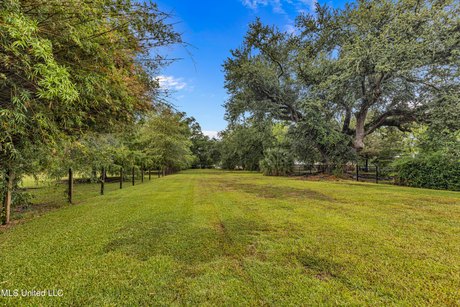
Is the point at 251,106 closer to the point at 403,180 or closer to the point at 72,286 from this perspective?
the point at 403,180

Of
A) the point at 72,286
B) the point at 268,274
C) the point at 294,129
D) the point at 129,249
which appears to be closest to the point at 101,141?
the point at 129,249

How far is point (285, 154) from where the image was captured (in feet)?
60.1

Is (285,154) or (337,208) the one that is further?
(285,154)

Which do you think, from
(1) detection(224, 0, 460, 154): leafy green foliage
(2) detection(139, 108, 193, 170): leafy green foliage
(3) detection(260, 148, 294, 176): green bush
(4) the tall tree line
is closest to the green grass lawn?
(4) the tall tree line

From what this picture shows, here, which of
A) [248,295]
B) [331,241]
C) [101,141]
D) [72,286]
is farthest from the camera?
[101,141]

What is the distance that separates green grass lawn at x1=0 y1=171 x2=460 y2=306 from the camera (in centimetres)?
179

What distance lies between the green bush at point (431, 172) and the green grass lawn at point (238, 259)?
6.78 meters

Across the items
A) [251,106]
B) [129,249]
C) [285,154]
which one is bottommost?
[129,249]

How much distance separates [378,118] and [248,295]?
16.7 metres

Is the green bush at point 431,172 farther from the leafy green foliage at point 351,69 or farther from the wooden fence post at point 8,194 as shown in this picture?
the wooden fence post at point 8,194

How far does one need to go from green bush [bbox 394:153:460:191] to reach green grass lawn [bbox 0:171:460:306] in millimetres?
6776

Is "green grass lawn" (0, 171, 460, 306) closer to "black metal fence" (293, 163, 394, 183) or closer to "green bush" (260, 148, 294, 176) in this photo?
"black metal fence" (293, 163, 394, 183)

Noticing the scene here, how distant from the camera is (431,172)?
941 centimetres

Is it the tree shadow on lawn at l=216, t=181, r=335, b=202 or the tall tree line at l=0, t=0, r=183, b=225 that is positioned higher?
the tall tree line at l=0, t=0, r=183, b=225
